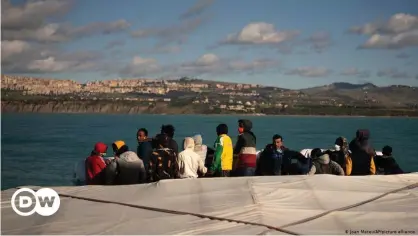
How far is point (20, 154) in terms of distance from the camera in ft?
180

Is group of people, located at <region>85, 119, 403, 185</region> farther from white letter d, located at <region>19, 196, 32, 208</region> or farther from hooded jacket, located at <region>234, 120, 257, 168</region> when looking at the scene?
white letter d, located at <region>19, 196, 32, 208</region>

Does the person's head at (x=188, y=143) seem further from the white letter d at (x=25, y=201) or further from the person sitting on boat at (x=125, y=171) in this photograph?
the white letter d at (x=25, y=201)

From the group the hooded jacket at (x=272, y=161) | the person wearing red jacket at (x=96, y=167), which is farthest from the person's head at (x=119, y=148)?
the hooded jacket at (x=272, y=161)

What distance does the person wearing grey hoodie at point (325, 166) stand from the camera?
901 centimetres

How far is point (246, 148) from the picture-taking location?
30.5 ft

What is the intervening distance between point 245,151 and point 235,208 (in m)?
3.08

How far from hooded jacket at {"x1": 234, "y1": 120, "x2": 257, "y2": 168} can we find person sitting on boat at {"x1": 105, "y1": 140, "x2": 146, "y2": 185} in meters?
1.86

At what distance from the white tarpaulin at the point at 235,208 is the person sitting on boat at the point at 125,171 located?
711mm

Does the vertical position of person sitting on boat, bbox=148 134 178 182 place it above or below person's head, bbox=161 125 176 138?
below

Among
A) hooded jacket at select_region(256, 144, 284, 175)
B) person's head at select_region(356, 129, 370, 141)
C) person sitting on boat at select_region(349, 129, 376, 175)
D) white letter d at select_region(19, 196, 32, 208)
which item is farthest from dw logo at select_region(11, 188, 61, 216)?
person's head at select_region(356, 129, 370, 141)

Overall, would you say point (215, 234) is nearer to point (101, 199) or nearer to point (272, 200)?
point (272, 200)

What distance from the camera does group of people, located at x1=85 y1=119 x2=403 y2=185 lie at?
27.3 ft

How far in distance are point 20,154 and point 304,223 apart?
52946mm

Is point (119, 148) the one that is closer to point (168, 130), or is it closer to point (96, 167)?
point (96, 167)
